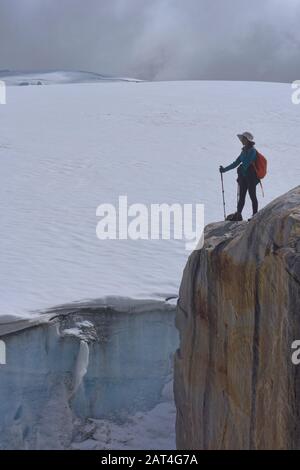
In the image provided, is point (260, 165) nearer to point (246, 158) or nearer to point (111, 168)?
point (246, 158)

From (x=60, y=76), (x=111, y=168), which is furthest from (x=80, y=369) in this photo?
(x=60, y=76)

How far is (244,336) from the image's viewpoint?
4434 mm

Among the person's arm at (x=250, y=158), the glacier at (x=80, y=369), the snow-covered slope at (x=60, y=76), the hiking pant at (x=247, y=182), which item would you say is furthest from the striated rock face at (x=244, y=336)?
the snow-covered slope at (x=60, y=76)

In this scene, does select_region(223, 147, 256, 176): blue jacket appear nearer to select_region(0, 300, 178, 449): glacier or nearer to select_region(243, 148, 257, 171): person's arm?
select_region(243, 148, 257, 171): person's arm

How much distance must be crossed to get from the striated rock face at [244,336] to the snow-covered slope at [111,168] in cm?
228

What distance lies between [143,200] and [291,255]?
8.42 m

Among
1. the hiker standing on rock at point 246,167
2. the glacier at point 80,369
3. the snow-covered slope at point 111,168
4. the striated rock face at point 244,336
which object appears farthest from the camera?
the snow-covered slope at point 111,168

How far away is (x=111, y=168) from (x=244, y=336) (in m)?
10.5

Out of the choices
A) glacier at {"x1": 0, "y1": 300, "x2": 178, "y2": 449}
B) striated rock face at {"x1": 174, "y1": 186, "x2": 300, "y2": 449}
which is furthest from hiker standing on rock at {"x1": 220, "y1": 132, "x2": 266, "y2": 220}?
striated rock face at {"x1": 174, "y1": 186, "x2": 300, "y2": 449}

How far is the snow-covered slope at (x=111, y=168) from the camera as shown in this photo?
26.9 feet

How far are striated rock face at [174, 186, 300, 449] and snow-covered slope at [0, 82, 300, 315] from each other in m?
2.28

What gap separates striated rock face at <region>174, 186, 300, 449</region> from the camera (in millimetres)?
3932

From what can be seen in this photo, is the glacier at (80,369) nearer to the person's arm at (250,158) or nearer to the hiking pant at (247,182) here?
the hiking pant at (247,182)

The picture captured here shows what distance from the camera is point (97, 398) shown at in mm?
6871
